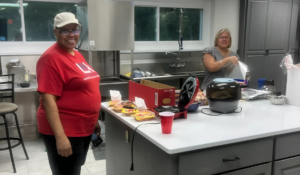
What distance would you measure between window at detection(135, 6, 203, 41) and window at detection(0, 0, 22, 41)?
5.64ft

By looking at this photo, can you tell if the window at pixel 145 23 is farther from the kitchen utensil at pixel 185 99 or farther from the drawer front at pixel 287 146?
the drawer front at pixel 287 146

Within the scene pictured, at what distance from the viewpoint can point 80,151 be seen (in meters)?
1.68

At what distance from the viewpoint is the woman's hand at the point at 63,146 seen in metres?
1.49

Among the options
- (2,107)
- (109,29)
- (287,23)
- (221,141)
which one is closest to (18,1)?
(109,29)

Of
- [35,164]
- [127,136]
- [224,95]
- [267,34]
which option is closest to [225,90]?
[224,95]

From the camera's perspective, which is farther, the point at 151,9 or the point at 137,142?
the point at 151,9

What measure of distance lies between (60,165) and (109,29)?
2.04 meters

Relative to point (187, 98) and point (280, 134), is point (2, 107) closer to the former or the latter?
point (187, 98)

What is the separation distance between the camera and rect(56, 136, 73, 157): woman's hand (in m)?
1.49

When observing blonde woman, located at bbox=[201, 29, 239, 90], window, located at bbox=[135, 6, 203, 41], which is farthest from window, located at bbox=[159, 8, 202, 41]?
blonde woman, located at bbox=[201, 29, 239, 90]

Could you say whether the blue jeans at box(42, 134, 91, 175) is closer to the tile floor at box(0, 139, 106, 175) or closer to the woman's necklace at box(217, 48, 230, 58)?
the tile floor at box(0, 139, 106, 175)

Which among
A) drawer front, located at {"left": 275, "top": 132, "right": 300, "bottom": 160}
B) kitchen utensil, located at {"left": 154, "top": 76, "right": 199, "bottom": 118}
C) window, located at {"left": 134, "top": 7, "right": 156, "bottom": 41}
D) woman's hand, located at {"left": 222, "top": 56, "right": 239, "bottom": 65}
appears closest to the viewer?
drawer front, located at {"left": 275, "top": 132, "right": 300, "bottom": 160}

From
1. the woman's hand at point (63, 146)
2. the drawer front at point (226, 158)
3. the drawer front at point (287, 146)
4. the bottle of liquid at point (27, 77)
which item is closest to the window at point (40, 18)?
the bottle of liquid at point (27, 77)

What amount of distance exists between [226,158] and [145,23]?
10.8 feet
